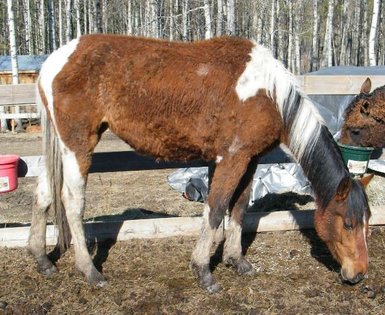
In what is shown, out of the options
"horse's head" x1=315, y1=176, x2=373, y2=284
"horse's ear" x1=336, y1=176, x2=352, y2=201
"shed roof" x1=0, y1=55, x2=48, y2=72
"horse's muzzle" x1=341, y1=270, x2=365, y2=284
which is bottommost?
"shed roof" x1=0, y1=55, x2=48, y2=72

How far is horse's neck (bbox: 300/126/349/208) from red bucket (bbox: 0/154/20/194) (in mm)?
2749

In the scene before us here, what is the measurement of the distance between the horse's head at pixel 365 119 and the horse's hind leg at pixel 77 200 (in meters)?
3.07

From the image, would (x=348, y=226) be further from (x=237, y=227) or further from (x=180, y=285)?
(x=180, y=285)

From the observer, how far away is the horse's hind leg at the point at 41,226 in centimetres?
404

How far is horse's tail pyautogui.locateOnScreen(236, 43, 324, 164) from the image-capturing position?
3.63 metres

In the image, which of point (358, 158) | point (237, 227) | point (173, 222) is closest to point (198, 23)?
point (173, 222)

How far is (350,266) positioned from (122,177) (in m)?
5.89

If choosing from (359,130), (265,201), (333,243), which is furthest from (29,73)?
(333,243)

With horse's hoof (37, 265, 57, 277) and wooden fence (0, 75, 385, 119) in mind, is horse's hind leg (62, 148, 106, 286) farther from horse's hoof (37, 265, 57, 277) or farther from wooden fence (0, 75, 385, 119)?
wooden fence (0, 75, 385, 119)

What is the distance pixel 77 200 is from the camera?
3.85 meters

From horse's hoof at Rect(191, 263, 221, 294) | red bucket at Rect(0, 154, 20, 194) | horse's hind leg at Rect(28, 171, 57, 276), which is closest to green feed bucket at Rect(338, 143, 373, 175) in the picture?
horse's hoof at Rect(191, 263, 221, 294)

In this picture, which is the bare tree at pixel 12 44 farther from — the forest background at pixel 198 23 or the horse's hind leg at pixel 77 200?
the horse's hind leg at pixel 77 200

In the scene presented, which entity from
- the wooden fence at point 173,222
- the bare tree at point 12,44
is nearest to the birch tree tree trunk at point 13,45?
the bare tree at point 12,44

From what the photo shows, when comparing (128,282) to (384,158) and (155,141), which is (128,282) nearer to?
(155,141)
